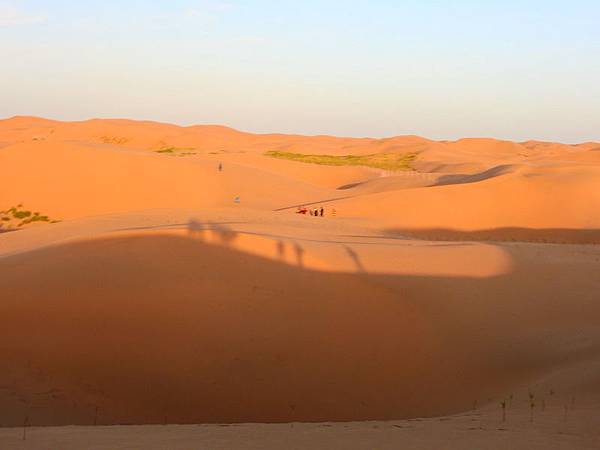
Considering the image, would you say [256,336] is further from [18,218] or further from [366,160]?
[366,160]

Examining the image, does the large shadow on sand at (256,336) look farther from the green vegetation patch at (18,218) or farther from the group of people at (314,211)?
the green vegetation patch at (18,218)

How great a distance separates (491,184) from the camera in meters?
34.5

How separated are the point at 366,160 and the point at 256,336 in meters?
64.1

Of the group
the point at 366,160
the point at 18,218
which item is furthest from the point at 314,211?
the point at 366,160

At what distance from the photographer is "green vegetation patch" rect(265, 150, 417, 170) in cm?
6931

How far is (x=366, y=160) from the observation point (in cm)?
7394

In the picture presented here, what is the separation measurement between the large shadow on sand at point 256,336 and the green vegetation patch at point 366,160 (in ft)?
179

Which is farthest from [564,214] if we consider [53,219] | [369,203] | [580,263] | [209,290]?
[209,290]

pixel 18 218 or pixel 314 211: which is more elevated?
pixel 314 211

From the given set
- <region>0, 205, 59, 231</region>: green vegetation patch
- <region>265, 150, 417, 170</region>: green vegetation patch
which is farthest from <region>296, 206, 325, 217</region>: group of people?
<region>265, 150, 417, 170</region>: green vegetation patch

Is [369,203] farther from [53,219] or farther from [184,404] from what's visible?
[184,404]

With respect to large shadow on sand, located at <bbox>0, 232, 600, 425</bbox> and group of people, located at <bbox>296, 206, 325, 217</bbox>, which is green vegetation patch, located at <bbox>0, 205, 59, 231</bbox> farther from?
large shadow on sand, located at <bbox>0, 232, 600, 425</bbox>

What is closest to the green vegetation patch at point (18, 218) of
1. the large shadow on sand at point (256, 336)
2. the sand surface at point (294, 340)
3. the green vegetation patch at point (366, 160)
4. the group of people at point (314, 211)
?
the group of people at point (314, 211)

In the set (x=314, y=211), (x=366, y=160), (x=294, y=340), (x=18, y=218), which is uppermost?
(x=294, y=340)
